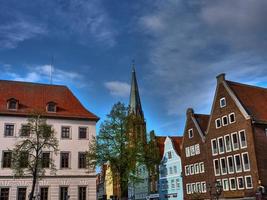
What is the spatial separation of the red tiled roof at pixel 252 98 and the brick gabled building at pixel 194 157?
10.2 m

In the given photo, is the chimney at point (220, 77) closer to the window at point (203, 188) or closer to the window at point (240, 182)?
the window at point (240, 182)

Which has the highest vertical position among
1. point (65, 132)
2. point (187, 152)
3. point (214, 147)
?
point (65, 132)

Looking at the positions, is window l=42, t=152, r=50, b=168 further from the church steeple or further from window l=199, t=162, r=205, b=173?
the church steeple

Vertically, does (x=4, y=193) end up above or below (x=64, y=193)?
above

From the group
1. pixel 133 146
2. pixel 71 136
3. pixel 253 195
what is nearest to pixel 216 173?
pixel 253 195

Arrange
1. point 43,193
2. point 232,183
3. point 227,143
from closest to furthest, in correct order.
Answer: point 43,193 < point 232,183 < point 227,143

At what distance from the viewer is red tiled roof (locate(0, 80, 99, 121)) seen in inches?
2174

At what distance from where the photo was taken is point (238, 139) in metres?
55.9

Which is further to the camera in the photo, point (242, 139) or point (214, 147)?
point (214, 147)

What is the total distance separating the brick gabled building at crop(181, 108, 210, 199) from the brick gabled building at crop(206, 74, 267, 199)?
6.75 feet

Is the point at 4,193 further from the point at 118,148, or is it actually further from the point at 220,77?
the point at 220,77

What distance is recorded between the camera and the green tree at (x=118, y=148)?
5091cm

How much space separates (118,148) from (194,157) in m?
20.5

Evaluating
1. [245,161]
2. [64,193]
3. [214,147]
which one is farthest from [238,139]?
[64,193]
